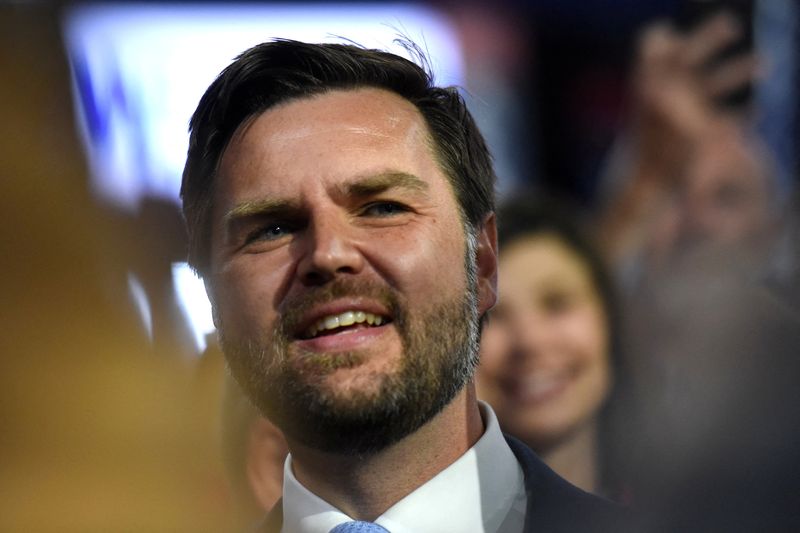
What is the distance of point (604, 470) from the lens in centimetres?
170

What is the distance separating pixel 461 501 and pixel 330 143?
608mm

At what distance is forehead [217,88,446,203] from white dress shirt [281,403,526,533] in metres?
0.46

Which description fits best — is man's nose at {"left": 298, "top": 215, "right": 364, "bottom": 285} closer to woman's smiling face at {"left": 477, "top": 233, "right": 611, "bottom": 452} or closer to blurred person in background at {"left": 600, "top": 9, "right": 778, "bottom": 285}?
woman's smiling face at {"left": 477, "top": 233, "right": 611, "bottom": 452}

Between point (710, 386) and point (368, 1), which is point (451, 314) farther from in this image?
point (368, 1)

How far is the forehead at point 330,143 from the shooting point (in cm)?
157

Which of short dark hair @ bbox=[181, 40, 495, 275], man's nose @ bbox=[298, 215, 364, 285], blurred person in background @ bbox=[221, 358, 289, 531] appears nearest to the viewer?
man's nose @ bbox=[298, 215, 364, 285]

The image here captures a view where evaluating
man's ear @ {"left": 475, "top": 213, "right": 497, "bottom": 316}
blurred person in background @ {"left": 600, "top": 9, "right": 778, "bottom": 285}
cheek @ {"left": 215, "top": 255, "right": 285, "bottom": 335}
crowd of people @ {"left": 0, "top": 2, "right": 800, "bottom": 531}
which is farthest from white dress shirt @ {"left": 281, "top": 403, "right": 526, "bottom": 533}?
blurred person in background @ {"left": 600, "top": 9, "right": 778, "bottom": 285}

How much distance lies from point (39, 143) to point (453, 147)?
2.58 feet

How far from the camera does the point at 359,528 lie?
153 centimetres

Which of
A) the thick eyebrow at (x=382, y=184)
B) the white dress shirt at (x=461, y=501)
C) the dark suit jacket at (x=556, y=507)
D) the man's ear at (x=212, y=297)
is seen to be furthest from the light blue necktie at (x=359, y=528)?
the thick eyebrow at (x=382, y=184)

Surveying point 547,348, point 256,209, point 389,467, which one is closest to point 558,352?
point 547,348

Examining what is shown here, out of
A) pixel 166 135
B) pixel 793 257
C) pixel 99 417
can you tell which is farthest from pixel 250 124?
pixel 793 257

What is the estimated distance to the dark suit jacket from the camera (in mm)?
1635

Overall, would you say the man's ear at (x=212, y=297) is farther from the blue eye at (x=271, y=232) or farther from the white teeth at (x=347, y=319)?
the white teeth at (x=347, y=319)
